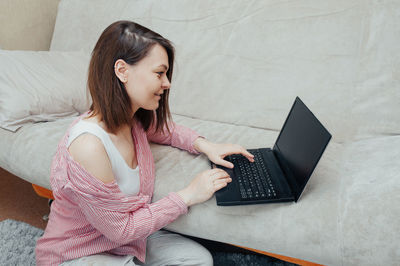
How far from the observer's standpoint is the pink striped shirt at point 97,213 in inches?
32.5

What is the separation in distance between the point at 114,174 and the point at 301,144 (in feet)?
1.75

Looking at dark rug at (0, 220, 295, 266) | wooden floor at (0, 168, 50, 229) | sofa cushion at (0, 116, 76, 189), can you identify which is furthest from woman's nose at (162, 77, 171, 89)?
wooden floor at (0, 168, 50, 229)

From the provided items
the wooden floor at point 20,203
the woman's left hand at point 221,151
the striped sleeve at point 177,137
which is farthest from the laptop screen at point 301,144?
the wooden floor at point 20,203

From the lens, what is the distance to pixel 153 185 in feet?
3.55

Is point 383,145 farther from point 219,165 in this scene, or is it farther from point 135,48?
point 135,48

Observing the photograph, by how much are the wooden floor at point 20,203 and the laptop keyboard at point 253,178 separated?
1.00 metres

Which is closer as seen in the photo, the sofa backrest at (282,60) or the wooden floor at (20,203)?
the sofa backrest at (282,60)

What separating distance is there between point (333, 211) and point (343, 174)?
183 millimetres

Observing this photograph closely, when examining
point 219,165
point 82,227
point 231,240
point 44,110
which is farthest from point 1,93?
point 231,240

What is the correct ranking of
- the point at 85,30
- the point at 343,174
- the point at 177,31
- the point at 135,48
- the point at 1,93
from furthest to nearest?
the point at 85,30 < the point at 177,31 < the point at 1,93 < the point at 343,174 < the point at 135,48

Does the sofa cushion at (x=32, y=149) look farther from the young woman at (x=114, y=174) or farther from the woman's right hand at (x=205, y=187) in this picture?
the woman's right hand at (x=205, y=187)

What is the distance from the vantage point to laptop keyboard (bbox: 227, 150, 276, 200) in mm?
917

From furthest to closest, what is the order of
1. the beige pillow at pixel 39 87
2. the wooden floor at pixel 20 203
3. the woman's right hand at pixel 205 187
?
the wooden floor at pixel 20 203 → the beige pillow at pixel 39 87 → the woman's right hand at pixel 205 187

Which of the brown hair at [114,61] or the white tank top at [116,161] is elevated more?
the brown hair at [114,61]
